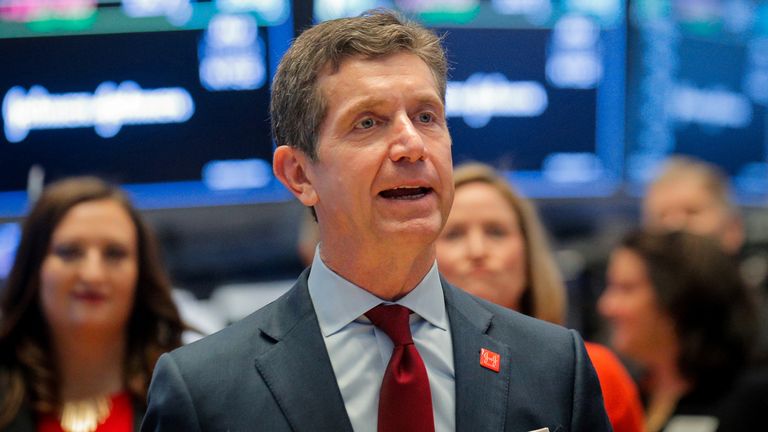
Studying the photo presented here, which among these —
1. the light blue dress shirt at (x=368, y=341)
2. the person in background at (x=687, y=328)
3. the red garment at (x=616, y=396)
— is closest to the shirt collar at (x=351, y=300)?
the light blue dress shirt at (x=368, y=341)

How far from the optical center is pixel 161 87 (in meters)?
4.67

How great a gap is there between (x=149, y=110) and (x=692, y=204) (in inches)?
87.6

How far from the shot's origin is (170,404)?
6.57ft

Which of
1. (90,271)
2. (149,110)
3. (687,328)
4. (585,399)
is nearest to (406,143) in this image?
(585,399)

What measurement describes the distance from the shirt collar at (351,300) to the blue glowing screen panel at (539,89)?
283cm

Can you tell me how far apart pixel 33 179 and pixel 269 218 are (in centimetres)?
93

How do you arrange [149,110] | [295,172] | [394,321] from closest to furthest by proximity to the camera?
[394,321] → [295,172] → [149,110]

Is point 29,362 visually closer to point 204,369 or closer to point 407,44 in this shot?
point 204,369

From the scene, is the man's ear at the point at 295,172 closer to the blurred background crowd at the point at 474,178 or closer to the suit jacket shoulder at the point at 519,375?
the suit jacket shoulder at the point at 519,375

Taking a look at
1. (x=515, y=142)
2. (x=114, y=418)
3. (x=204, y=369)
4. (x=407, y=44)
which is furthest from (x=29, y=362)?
(x=515, y=142)

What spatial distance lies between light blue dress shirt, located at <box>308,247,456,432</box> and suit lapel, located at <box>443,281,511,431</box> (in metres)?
0.02

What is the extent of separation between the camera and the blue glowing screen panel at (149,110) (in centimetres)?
459

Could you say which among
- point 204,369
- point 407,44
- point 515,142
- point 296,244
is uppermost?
point 407,44

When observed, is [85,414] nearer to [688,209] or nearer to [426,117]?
[426,117]
